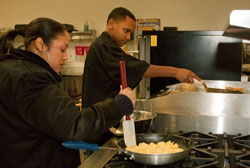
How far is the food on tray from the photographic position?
3.81ft

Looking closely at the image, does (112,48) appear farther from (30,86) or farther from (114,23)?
(30,86)

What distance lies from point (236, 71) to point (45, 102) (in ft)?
7.24

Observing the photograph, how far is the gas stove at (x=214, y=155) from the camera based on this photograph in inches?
42.6

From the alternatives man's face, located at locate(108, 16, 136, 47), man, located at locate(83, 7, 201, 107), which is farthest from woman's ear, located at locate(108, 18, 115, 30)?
man, located at locate(83, 7, 201, 107)

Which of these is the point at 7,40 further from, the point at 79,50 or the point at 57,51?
the point at 79,50

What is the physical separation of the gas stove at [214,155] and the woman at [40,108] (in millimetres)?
173

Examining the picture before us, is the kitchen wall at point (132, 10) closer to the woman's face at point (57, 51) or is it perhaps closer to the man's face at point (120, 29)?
the man's face at point (120, 29)

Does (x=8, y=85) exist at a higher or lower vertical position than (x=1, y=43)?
lower

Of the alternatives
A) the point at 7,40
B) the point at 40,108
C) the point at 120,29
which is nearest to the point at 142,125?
the point at 40,108

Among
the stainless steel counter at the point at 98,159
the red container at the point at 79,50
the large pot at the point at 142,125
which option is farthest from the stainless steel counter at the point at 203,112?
the red container at the point at 79,50

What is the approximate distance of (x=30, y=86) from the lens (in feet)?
3.10

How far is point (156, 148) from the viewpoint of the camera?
120cm

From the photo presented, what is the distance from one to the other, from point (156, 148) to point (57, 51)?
0.60m

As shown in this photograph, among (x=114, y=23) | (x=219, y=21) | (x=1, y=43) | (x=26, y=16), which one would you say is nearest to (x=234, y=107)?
(x=114, y=23)
